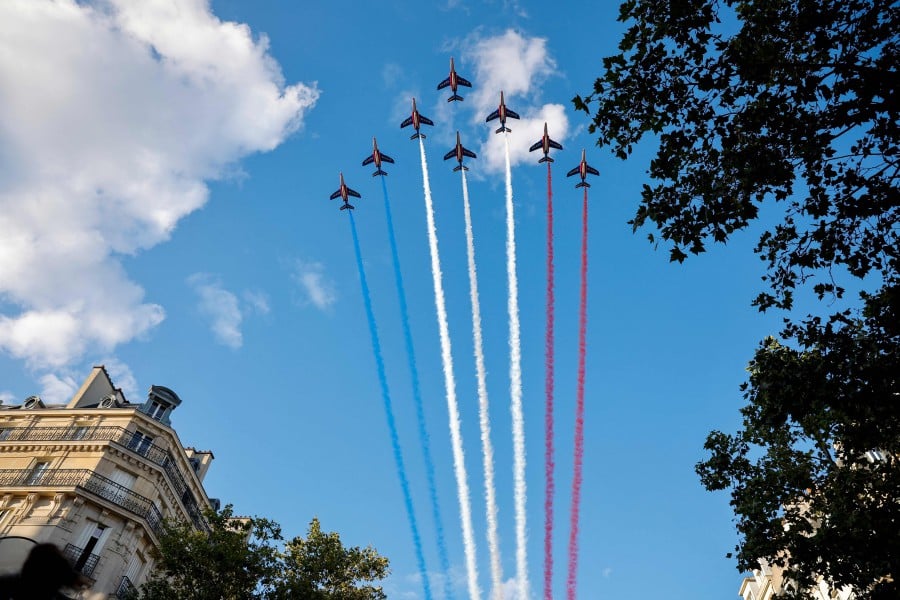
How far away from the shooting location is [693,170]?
14.6 metres

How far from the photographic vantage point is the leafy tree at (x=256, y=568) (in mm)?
25516

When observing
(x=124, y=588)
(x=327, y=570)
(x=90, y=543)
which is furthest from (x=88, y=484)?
(x=327, y=570)

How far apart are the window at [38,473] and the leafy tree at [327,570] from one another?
573 inches

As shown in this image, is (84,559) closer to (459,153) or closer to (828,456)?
(828,456)

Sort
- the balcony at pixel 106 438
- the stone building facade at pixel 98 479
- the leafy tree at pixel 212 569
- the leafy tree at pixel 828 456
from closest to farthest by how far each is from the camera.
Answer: the leafy tree at pixel 828 456
the leafy tree at pixel 212 569
the stone building facade at pixel 98 479
the balcony at pixel 106 438

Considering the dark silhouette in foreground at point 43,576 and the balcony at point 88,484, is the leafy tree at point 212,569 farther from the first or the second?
the dark silhouette in foreground at point 43,576

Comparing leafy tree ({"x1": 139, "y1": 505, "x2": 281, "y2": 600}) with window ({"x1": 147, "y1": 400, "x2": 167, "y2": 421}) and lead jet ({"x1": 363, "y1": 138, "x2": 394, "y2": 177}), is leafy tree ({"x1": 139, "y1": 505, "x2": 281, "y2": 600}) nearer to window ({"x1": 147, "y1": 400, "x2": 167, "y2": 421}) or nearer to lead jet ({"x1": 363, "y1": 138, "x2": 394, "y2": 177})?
window ({"x1": 147, "y1": 400, "x2": 167, "y2": 421})

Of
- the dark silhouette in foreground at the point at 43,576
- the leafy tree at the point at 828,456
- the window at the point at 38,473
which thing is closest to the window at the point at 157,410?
the window at the point at 38,473

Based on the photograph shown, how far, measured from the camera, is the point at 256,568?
26.2 m

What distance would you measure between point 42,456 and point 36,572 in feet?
121

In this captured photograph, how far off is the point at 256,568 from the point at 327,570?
9.97 feet

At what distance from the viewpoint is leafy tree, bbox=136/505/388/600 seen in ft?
83.7

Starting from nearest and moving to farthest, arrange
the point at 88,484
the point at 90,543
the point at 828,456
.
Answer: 1. the point at 828,456
2. the point at 90,543
3. the point at 88,484

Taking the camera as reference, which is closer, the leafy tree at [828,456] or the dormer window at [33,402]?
the leafy tree at [828,456]
